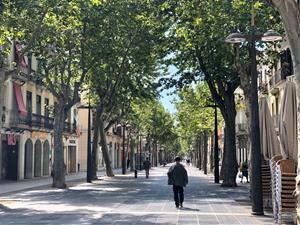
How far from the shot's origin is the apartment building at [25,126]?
3475 cm

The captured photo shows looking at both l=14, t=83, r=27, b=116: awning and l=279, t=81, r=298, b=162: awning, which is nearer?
l=279, t=81, r=298, b=162: awning

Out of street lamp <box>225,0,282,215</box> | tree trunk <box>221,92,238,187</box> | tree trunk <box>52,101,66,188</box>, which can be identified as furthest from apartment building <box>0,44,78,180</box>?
street lamp <box>225,0,282,215</box>

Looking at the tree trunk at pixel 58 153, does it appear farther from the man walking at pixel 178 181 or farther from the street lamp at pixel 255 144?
the street lamp at pixel 255 144

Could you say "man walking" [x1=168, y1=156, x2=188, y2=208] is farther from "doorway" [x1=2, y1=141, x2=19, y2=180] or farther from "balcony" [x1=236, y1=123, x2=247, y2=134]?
"balcony" [x1=236, y1=123, x2=247, y2=134]

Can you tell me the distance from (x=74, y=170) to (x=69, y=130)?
6311mm

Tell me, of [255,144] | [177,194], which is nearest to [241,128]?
[177,194]

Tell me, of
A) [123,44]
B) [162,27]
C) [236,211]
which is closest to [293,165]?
[236,211]

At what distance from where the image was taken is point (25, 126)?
36781 millimetres

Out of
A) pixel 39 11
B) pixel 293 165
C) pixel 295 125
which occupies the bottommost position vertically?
pixel 293 165

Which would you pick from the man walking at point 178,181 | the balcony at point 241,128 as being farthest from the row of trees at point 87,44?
the balcony at point 241,128

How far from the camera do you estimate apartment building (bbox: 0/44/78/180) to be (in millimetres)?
34750

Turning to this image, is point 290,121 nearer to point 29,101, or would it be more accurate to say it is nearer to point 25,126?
point 25,126

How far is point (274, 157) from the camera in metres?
14.1

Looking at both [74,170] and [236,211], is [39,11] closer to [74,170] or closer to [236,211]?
[236,211]
